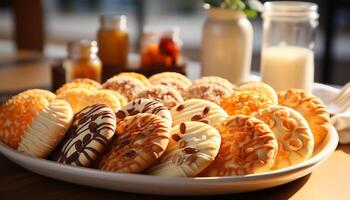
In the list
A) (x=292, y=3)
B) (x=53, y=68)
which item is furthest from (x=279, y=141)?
(x=53, y=68)

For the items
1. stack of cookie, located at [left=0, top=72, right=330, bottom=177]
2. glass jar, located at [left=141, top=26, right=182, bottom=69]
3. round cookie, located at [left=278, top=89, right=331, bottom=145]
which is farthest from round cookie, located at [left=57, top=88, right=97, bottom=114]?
glass jar, located at [left=141, top=26, right=182, bottom=69]

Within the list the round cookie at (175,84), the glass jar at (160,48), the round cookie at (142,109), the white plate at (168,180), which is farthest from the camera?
the glass jar at (160,48)

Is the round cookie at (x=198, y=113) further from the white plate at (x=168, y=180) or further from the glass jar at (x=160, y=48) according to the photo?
the glass jar at (x=160, y=48)

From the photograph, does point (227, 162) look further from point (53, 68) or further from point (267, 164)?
point (53, 68)

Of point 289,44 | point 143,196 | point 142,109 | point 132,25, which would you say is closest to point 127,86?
point 142,109

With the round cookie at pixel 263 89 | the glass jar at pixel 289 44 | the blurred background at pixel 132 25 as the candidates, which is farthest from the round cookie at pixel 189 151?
the blurred background at pixel 132 25

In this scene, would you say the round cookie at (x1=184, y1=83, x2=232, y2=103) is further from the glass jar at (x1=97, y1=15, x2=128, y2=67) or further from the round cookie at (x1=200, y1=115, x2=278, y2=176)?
the glass jar at (x1=97, y1=15, x2=128, y2=67)

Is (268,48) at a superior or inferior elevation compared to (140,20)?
superior
